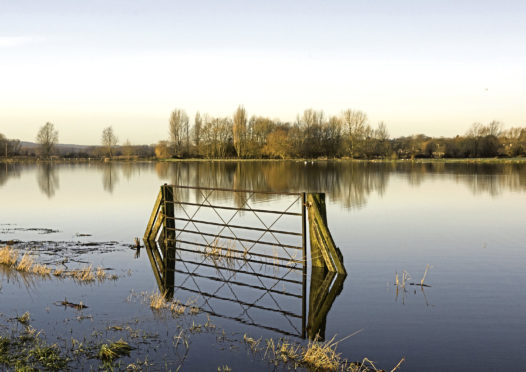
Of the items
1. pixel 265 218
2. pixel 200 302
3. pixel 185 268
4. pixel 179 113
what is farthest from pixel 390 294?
pixel 179 113

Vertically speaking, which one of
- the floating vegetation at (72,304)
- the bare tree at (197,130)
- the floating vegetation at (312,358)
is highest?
the bare tree at (197,130)

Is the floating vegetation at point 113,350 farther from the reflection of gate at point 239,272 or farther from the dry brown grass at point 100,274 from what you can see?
the dry brown grass at point 100,274

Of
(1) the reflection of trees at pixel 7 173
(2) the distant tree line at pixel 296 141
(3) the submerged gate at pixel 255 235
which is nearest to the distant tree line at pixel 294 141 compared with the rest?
(2) the distant tree line at pixel 296 141

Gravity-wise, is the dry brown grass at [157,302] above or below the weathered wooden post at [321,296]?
above

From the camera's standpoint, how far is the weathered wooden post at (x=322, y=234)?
13305 mm

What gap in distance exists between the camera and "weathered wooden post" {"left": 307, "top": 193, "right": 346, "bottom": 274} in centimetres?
1330

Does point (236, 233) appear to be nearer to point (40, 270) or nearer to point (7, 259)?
point (40, 270)

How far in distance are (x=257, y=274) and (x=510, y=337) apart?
7049 mm

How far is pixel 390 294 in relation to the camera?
12.1 metres

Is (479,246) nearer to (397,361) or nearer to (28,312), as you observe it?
(397,361)

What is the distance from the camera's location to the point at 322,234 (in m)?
13.3

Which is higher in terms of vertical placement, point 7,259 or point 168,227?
point 168,227

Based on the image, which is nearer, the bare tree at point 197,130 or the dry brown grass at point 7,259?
the dry brown grass at point 7,259

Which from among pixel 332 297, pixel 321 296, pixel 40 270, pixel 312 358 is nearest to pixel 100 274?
pixel 40 270
